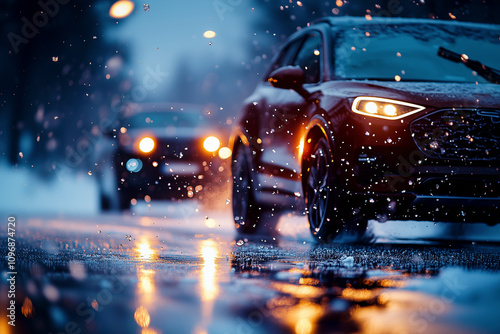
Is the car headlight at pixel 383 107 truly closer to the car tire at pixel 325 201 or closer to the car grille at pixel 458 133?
the car grille at pixel 458 133

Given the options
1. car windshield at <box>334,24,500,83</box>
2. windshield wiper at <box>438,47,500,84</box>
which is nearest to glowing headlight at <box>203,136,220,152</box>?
car windshield at <box>334,24,500,83</box>

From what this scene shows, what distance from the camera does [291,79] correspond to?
882cm

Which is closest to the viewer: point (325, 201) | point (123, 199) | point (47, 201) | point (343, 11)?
point (325, 201)

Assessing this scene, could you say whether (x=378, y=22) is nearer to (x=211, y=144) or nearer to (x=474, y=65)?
(x=474, y=65)

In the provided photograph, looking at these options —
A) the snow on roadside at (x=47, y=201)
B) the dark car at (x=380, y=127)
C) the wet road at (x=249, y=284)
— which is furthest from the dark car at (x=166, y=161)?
the wet road at (x=249, y=284)

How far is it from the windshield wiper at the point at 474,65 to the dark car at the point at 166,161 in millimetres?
5453

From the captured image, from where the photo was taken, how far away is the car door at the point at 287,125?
29.1 ft

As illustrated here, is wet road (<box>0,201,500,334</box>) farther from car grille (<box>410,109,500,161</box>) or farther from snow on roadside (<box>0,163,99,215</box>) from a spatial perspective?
snow on roadside (<box>0,163,99,215</box>)

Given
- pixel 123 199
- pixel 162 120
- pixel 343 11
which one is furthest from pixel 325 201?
pixel 343 11

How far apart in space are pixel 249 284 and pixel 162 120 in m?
10.2

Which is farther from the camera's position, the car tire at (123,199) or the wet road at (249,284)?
the car tire at (123,199)

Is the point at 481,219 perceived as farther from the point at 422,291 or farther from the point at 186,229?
the point at 186,229

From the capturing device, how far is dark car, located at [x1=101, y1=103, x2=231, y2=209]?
14312mm

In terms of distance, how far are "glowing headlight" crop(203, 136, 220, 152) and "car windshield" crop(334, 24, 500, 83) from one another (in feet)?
18.2
